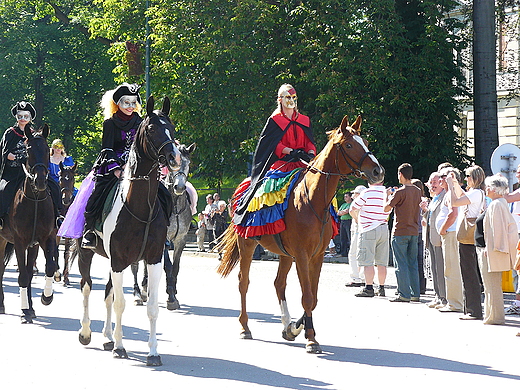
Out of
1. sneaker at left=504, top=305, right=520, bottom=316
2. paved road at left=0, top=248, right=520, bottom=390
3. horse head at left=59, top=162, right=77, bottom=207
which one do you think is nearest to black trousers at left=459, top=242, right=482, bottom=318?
paved road at left=0, top=248, right=520, bottom=390

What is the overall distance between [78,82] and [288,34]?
2252cm

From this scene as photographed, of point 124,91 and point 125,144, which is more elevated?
point 124,91

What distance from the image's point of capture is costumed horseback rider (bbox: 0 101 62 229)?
13227 mm

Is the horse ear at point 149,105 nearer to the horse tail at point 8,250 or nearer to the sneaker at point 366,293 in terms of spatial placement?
the horse tail at point 8,250

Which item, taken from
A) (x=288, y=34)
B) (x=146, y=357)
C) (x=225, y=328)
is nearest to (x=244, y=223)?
(x=225, y=328)

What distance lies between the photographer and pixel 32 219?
511 inches

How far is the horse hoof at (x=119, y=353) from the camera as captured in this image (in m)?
9.42

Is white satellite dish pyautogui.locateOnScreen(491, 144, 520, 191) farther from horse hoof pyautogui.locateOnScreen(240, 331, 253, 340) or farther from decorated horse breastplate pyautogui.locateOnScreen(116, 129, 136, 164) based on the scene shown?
decorated horse breastplate pyautogui.locateOnScreen(116, 129, 136, 164)

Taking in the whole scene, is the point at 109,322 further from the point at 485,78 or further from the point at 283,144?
the point at 485,78

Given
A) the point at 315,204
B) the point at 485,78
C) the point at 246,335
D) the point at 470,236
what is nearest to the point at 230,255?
the point at 246,335

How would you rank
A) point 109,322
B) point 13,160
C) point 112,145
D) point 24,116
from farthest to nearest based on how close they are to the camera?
point 24,116
point 13,160
point 112,145
point 109,322

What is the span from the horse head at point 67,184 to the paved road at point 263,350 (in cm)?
346

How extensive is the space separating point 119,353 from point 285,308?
2.52m

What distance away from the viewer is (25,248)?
13.0 meters
